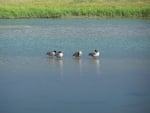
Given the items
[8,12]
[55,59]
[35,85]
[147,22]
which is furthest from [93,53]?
[8,12]

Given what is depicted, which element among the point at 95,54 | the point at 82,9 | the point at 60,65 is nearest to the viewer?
the point at 60,65

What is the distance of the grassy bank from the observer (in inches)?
797

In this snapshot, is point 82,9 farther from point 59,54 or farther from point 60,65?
point 60,65

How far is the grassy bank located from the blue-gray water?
432 centimetres

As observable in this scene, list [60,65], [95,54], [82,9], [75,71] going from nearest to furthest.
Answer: [75,71], [60,65], [95,54], [82,9]

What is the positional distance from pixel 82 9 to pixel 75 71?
1182cm

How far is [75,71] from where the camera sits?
931 cm

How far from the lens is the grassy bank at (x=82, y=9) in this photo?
2025cm

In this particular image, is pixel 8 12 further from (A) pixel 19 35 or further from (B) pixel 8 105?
(B) pixel 8 105

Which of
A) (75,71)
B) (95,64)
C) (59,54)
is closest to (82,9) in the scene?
(59,54)

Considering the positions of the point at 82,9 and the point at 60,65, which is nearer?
the point at 60,65

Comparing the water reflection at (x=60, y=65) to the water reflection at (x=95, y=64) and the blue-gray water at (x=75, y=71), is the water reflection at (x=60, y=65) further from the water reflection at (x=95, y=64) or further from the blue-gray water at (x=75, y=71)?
the water reflection at (x=95, y=64)

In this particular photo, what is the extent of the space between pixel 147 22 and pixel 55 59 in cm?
724

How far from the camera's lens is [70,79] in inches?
340
